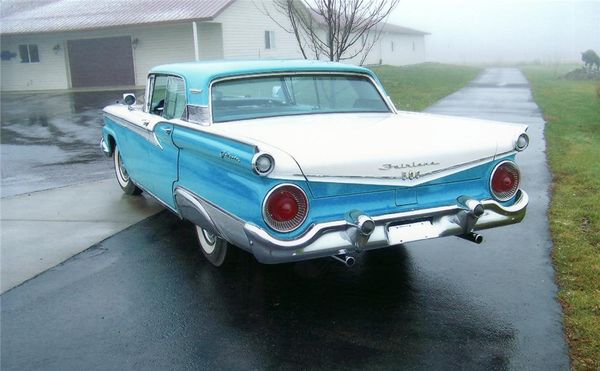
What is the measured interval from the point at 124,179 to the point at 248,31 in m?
19.5

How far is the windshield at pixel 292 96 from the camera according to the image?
15.1 feet

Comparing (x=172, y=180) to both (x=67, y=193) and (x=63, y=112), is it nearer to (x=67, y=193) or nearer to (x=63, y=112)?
(x=67, y=193)

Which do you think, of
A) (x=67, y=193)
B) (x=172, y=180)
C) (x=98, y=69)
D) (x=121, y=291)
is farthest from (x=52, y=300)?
(x=98, y=69)

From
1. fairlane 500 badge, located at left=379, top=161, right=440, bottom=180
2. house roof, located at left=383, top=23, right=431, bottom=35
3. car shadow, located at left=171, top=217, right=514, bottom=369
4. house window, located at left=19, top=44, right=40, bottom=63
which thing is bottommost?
car shadow, located at left=171, top=217, right=514, bottom=369

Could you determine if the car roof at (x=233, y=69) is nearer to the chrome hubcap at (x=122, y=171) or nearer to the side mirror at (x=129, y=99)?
the side mirror at (x=129, y=99)

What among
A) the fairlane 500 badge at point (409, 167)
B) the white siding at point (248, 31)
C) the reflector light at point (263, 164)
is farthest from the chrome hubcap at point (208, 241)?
the white siding at point (248, 31)

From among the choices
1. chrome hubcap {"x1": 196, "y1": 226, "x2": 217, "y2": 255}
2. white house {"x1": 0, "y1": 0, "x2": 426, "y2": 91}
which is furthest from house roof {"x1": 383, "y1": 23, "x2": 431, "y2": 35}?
chrome hubcap {"x1": 196, "y1": 226, "x2": 217, "y2": 255}

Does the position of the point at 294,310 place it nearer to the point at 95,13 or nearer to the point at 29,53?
the point at 95,13

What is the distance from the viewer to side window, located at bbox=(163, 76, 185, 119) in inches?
193

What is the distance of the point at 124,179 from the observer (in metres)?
7.02

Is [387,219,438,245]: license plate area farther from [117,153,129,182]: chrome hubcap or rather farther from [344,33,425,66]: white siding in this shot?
[344,33,425,66]: white siding

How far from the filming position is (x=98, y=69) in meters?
26.6

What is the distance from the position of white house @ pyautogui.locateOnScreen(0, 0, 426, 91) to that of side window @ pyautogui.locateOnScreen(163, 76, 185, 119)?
17.6 meters

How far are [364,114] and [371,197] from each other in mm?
1521
